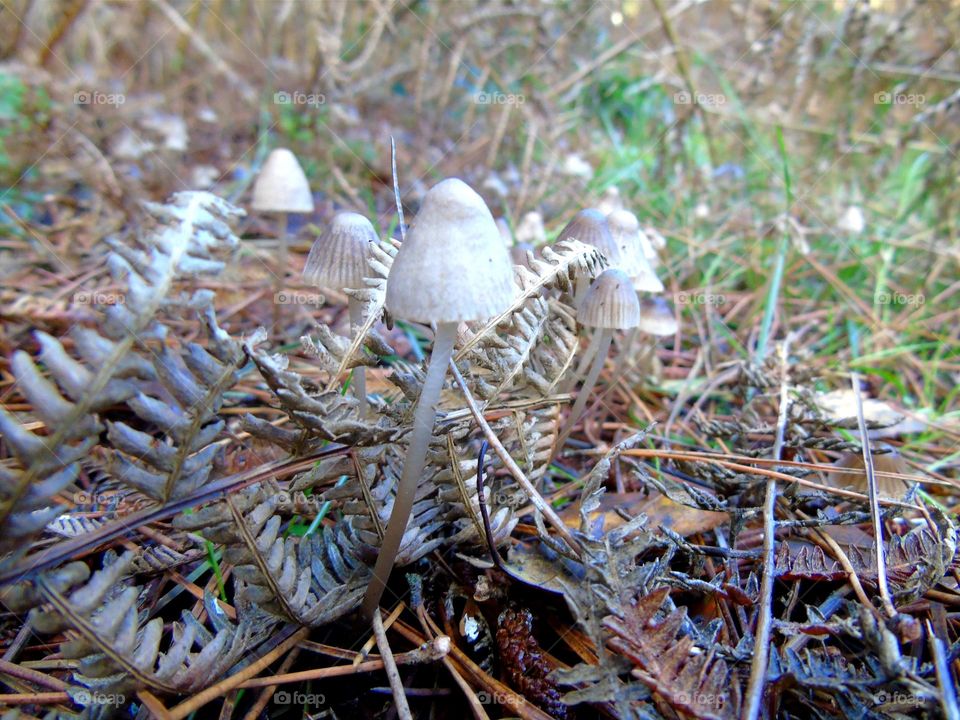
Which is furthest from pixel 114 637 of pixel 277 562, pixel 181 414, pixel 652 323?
pixel 652 323

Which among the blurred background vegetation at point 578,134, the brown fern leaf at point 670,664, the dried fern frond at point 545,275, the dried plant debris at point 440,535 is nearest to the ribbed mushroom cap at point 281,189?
the blurred background vegetation at point 578,134

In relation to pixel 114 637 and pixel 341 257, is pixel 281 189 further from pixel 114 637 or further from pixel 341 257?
pixel 114 637

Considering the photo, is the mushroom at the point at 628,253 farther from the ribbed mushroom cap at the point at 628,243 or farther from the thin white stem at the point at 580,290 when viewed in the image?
the thin white stem at the point at 580,290

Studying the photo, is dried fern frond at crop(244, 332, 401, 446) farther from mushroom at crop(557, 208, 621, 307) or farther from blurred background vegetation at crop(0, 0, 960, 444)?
blurred background vegetation at crop(0, 0, 960, 444)

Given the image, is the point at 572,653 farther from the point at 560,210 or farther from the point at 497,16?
the point at 497,16

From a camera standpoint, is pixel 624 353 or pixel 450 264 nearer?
pixel 450 264

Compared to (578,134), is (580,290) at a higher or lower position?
lower

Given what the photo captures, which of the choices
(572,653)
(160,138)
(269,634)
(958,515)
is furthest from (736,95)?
(269,634)
